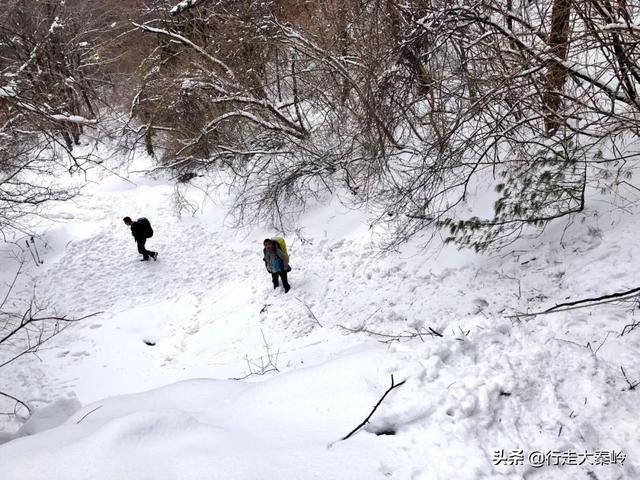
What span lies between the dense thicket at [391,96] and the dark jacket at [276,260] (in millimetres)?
2196

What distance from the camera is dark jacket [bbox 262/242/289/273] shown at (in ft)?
26.9

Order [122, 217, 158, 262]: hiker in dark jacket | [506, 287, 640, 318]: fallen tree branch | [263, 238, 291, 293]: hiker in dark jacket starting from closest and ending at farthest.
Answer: [506, 287, 640, 318]: fallen tree branch < [263, 238, 291, 293]: hiker in dark jacket < [122, 217, 158, 262]: hiker in dark jacket

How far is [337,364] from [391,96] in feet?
12.2

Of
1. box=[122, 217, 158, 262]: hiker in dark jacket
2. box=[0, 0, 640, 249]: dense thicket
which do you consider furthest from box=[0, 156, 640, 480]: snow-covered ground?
box=[0, 0, 640, 249]: dense thicket

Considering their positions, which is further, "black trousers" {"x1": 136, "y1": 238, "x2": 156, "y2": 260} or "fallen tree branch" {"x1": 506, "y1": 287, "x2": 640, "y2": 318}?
"black trousers" {"x1": 136, "y1": 238, "x2": 156, "y2": 260}

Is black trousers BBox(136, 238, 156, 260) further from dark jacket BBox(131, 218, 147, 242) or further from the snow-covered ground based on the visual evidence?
the snow-covered ground

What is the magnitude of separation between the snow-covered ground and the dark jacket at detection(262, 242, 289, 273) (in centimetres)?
70

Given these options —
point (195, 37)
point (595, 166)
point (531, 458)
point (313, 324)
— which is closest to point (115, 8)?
point (195, 37)

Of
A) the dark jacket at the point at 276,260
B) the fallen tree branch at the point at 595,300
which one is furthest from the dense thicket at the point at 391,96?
the dark jacket at the point at 276,260

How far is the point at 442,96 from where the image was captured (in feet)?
16.1

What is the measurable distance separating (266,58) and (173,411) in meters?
10.1

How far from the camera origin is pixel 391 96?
5.59 metres

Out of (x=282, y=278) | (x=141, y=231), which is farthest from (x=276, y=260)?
(x=141, y=231)

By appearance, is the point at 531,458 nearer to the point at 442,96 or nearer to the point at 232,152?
the point at 442,96
